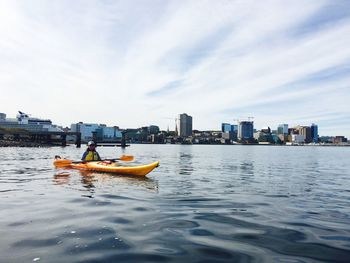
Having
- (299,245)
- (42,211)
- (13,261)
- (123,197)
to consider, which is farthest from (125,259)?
(123,197)

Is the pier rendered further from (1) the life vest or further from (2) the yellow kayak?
(1) the life vest

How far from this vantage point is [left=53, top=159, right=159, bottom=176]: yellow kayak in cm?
2075

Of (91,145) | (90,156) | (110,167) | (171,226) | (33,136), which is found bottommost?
(171,226)

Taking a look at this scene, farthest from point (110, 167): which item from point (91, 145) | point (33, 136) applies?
point (33, 136)

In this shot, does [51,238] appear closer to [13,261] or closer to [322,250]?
[13,261]

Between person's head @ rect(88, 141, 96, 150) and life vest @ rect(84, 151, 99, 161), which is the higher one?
person's head @ rect(88, 141, 96, 150)

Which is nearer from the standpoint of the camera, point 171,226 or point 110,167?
point 171,226

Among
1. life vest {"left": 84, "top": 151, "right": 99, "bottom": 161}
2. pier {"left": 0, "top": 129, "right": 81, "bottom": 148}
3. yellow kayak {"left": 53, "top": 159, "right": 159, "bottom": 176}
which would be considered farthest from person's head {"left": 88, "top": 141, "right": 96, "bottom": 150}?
pier {"left": 0, "top": 129, "right": 81, "bottom": 148}

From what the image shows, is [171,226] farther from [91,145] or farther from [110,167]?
[91,145]

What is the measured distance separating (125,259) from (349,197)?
41.2 ft

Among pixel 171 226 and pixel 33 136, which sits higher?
pixel 33 136

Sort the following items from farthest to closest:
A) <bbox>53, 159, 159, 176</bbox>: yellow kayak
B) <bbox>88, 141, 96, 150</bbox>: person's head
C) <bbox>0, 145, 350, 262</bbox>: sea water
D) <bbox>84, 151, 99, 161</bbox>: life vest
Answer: <bbox>84, 151, 99, 161</bbox>: life vest, <bbox>88, 141, 96, 150</bbox>: person's head, <bbox>53, 159, 159, 176</bbox>: yellow kayak, <bbox>0, 145, 350, 262</bbox>: sea water

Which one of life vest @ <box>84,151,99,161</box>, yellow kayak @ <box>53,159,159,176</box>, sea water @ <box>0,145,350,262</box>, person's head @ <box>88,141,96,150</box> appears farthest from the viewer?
life vest @ <box>84,151,99,161</box>

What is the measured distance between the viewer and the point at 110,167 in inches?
859
